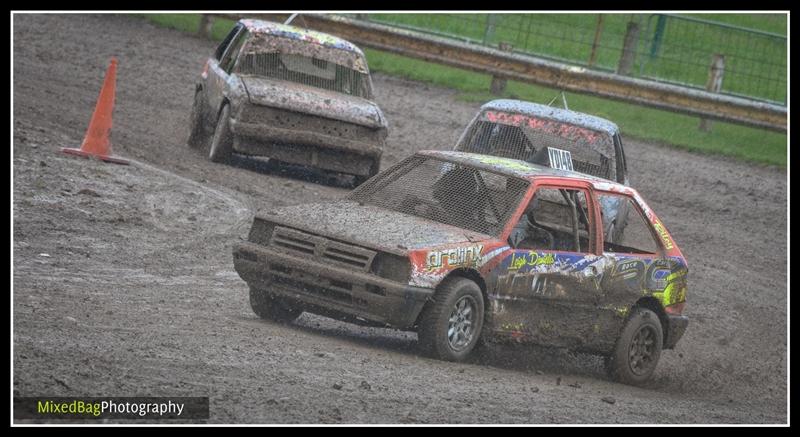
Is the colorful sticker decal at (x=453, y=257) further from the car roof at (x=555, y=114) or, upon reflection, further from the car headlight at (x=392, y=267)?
the car roof at (x=555, y=114)

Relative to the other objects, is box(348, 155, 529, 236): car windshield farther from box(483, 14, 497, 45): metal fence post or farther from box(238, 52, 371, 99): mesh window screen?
box(483, 14, 497, 45): metal fence post

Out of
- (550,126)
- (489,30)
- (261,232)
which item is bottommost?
(261,232)

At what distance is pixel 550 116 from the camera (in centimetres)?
1285

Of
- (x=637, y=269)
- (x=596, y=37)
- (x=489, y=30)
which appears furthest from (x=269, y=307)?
(x=489, y=30)

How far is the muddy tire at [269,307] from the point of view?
8.75 metres

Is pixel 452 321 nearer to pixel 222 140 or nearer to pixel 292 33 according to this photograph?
pixel 222 140

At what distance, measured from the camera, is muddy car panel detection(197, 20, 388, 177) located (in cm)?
1423

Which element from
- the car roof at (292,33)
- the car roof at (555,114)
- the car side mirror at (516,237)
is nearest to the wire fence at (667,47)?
the car roof at (292,33)

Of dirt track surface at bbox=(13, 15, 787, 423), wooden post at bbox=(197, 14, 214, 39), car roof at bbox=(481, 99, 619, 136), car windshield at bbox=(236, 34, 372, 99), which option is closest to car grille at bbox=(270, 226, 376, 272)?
dirt track surface at bbox=(13, 15, 787, 423)

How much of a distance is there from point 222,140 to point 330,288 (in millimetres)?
6642

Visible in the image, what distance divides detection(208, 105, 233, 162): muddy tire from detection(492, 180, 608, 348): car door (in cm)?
588

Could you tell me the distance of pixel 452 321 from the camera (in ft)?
27.3

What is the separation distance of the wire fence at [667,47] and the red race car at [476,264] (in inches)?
533
